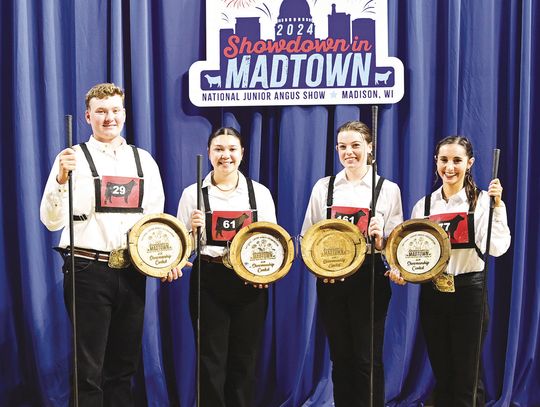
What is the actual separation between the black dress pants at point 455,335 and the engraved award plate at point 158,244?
1.05 meters

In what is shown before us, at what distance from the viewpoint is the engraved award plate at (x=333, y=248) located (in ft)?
8.38

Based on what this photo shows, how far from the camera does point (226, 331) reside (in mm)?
2643

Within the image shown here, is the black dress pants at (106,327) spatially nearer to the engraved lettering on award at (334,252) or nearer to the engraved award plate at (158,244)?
the engraved award plate at (158,244)

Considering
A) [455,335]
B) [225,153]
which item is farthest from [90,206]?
[455,335]

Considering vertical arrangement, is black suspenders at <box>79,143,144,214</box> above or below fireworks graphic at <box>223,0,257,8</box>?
below

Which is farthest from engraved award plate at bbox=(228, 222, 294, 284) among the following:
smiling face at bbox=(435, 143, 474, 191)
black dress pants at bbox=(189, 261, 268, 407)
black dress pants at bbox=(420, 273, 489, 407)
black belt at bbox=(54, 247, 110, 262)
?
smiling face at bbox=(435, 143, 474, 191)

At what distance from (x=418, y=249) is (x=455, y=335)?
388 mm

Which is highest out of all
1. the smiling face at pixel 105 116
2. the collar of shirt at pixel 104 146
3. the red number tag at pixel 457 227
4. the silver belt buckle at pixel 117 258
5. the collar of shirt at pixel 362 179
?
the smiling face at pixel 105 116

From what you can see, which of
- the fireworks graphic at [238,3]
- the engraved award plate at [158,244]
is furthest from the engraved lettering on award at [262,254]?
the fireworks graphic at [238,3]

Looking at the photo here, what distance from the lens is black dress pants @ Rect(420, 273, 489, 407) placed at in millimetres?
2539

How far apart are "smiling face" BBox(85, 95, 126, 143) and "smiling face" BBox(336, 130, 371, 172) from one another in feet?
3.17

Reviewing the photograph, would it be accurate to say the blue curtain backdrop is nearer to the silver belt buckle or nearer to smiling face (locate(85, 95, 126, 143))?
smiling face (locate(85, 95, 126, 143))

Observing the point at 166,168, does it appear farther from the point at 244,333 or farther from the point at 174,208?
the point at 244,333

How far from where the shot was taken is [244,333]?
2.64 metres
